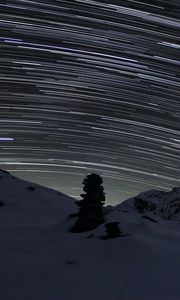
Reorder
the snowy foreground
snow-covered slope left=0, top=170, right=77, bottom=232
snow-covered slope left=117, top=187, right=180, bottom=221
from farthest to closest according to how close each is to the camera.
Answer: snow-covered slope left=117, top=187, right=180, bottom=221 → snow-covered slope left=0, top=170, right=77, bottom=232 → the snowy foreground

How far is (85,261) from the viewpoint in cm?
1022

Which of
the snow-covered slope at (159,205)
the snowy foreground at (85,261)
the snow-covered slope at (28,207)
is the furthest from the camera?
the snow-covered slope at (159,205)

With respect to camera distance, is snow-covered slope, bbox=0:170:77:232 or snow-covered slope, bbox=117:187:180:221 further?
snow-covered slope, bbox=117:187:180:221

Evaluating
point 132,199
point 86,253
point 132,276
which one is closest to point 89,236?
point 86,253

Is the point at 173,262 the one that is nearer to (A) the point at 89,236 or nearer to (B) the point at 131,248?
(B) the point at 131,248

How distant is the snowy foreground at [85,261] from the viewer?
773cm

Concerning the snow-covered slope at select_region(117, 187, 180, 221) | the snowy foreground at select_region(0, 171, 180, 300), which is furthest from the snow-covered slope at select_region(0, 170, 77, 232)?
the snow-covered slope at select_region(117, 187, 180, 221)

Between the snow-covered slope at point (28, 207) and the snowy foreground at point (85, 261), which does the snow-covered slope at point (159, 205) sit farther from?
the snowy foreground at point (85, 261)

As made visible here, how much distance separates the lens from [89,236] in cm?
1264

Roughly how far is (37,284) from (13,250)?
9.91 feet

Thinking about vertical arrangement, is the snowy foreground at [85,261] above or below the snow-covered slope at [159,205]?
below

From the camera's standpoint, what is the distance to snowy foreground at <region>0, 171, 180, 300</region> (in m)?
7.73

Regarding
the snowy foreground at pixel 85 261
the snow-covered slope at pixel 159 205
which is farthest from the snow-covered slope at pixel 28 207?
the snow-covered slope at pixel 159 205

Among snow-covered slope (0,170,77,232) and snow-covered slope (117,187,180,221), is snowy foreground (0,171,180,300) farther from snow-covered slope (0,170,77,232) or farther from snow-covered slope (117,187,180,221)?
snow-covered slope (117,187,180,221)
